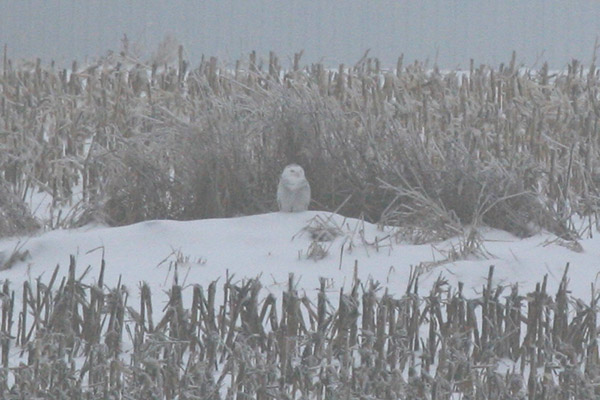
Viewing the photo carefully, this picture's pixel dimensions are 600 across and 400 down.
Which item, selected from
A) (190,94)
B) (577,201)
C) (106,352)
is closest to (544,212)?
(577,201)

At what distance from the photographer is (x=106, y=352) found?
15.5ft

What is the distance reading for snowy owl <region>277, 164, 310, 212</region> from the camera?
714 cm

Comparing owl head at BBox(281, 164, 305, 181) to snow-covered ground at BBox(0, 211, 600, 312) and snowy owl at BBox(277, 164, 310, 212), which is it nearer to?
snowy owl at BBox(277, 164, 310, 212)

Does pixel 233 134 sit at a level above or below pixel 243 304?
above

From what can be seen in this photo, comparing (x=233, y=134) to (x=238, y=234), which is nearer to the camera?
(x=238, y=234)

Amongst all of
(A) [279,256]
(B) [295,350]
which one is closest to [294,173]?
(A) [279,256]

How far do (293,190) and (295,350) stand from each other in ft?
7.53

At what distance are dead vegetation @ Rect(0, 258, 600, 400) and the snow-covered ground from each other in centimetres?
79

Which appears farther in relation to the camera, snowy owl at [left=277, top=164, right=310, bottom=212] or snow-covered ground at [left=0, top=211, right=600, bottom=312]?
snowy owl at [left=277, top=164, right=310, bottom=212]

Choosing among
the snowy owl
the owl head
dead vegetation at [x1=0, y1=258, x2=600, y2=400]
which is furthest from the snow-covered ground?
dead vegetation at [x1=0, y1=258, x2=600, y2=400]

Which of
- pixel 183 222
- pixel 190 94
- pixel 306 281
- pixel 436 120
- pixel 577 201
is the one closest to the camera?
pixel 306 281

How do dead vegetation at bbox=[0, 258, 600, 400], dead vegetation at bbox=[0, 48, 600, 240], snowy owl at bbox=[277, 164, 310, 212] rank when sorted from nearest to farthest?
dead vegetation at bbox=[0, 258, 600, 400] < snowy owl at bbox=[277, 164, 310, 212] < dead vegetation at bbox=[0, 48, 600, 240]

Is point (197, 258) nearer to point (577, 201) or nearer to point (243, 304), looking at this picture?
point (243, 304)

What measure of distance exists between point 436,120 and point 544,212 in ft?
9.47
